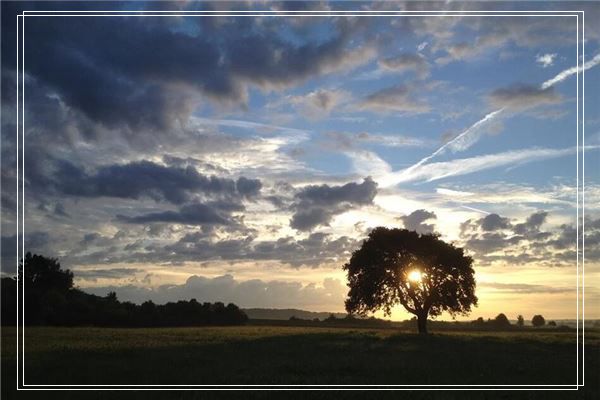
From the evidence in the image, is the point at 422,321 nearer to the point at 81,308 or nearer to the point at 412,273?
the point at 412,273

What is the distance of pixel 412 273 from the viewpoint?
6269 centimetres

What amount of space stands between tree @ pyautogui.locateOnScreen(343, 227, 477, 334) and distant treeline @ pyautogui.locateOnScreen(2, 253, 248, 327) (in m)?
24.1

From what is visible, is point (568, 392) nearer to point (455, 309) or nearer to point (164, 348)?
point (164, 348)

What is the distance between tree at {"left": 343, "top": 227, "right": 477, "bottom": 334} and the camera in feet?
203

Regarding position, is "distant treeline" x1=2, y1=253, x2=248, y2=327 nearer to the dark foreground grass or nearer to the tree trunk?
the dark foreground grass

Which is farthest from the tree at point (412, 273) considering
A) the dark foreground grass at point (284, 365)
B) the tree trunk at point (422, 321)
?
the dark foreground grass at point (284, 365)

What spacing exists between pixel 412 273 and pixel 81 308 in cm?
3714

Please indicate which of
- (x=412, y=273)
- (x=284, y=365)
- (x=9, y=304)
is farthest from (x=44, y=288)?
(x=284, y=365)

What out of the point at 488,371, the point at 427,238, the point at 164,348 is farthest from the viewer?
the point at 427,238

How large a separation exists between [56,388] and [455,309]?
49.6m

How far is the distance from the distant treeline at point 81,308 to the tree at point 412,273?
24056 millimetres

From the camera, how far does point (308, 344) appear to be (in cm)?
4169

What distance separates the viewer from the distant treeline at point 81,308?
66625 millimetres

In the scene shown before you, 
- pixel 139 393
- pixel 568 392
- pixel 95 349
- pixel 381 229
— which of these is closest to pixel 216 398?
pixel 139 393
